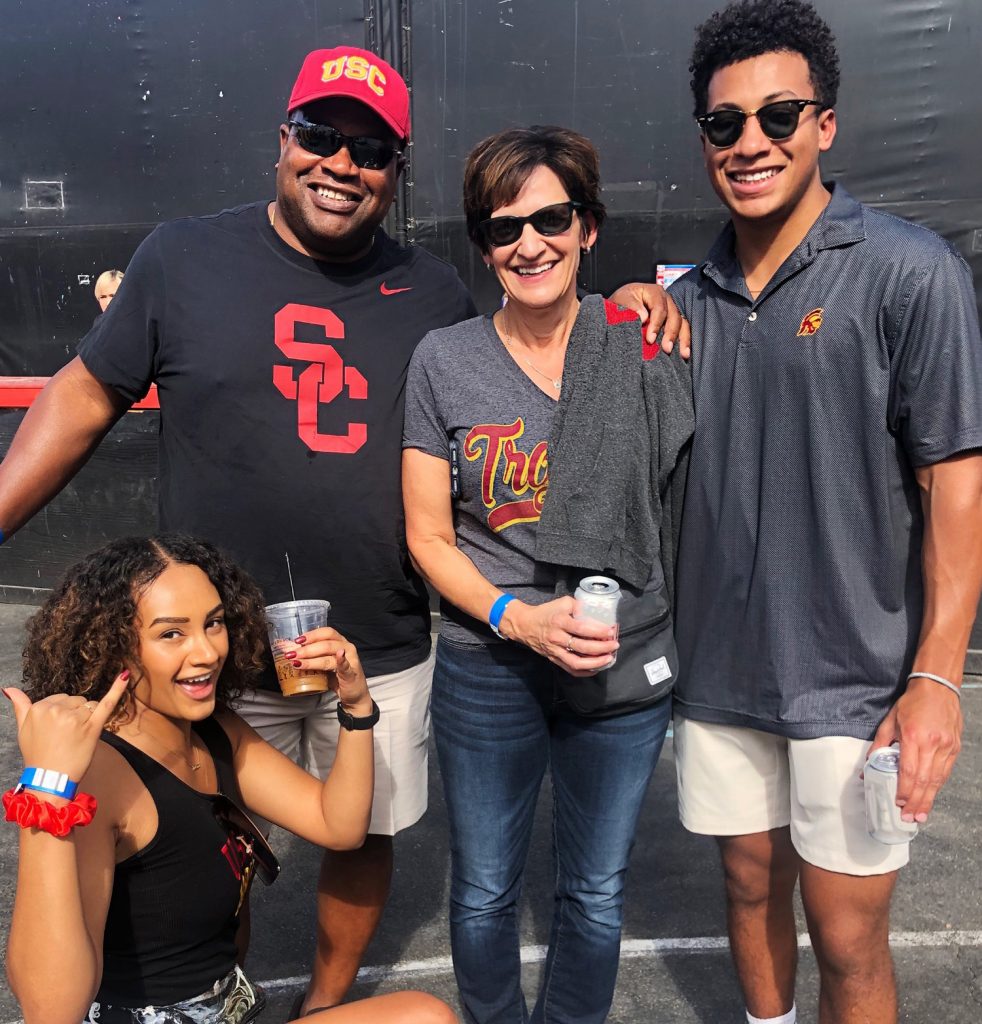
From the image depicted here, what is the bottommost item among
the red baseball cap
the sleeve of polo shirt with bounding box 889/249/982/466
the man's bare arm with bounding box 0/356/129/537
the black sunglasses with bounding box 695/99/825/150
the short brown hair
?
the man's bare arm with bounding box 0/356/129/537

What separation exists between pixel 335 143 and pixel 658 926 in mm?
2585

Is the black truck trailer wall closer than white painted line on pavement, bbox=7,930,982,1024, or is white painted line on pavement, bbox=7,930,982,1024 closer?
white painted line on pavement, bbox=7,930,982,1024

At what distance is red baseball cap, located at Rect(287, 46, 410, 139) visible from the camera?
2520mm

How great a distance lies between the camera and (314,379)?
2.50 metres

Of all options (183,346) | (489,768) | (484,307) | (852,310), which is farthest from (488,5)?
(489,768)

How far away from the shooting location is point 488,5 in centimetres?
522

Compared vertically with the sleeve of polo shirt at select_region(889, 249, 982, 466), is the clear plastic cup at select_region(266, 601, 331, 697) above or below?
below

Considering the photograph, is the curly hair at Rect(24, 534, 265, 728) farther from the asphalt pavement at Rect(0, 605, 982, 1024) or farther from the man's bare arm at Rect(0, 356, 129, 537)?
the asphalt pavement at Rect(0, 605, 982, 1024)

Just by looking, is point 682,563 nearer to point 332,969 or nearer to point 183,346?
point 183,346

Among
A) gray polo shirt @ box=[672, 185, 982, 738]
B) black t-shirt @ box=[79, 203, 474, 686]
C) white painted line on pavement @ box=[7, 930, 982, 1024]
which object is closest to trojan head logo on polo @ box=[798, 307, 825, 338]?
gray polo shirt @ box=[672, 185, 982, 738]

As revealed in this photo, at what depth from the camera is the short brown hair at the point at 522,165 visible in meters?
2.22

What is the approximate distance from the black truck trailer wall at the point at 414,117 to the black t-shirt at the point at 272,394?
3.15m

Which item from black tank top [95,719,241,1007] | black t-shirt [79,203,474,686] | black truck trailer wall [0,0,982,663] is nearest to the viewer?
black tank top [95,719,241,1007]

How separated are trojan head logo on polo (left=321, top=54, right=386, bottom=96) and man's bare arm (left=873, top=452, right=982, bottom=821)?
162 centimetres
